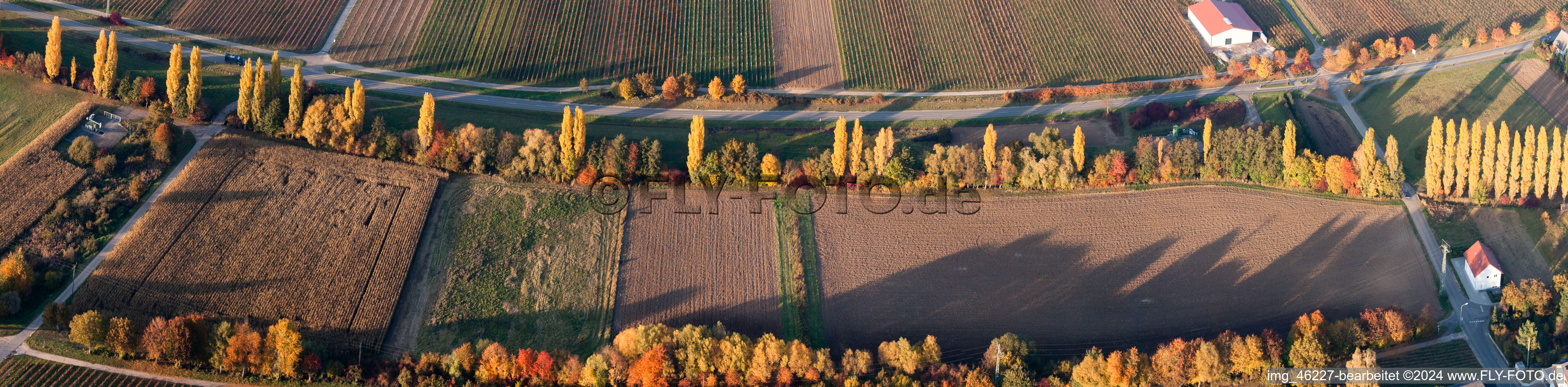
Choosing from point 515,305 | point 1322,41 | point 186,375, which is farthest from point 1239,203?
point 186,375

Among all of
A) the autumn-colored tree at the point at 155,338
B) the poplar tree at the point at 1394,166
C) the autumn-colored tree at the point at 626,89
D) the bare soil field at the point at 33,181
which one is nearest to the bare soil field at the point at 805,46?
the autumn-colored tree at the point at 626,89

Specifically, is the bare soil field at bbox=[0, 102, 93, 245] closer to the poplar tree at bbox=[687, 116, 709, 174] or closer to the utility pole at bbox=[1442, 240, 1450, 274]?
the poplar tree at bbox=[687, 116, 709, 174]

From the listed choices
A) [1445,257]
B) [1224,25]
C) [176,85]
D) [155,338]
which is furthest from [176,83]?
[1445,257]

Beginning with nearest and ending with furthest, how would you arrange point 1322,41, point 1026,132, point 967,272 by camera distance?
point 967,272, point 1026,132, point 1322,41

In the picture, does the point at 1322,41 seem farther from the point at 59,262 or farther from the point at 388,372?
the point at 59,262

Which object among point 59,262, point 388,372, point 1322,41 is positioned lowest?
point 388,372

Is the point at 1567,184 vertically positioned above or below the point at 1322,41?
below

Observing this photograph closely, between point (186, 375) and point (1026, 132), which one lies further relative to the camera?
point (1026, 132)
